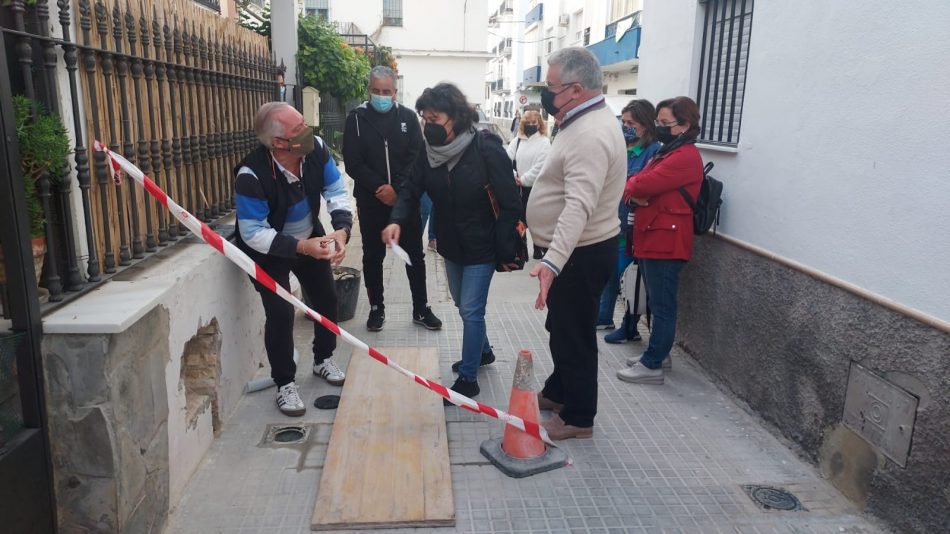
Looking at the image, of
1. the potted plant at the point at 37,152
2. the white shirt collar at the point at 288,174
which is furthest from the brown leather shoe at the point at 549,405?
the potted plant at the point at 37,152

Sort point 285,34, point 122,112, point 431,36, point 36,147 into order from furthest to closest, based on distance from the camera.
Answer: point 431,36, point 285,34, point 122,112, point 36,147

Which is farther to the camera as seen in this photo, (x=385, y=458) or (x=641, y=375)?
(x=641, y=375)

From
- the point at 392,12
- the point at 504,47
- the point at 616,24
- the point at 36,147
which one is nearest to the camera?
the point at 36,147

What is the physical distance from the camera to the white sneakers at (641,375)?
4816mm

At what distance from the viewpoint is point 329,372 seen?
463 cm

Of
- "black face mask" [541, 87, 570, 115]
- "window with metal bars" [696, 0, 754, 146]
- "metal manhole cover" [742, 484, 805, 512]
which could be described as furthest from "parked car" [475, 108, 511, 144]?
"metal manhole cover" [742, 484, 805, 512]

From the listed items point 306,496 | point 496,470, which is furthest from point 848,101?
point 306,496

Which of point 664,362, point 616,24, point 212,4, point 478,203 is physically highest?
point 616,24

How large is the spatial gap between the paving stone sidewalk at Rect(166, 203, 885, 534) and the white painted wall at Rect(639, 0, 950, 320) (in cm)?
109

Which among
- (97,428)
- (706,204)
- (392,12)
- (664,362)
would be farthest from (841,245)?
(392,12)

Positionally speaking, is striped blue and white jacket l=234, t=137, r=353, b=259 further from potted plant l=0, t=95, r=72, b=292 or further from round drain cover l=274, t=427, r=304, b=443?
potted plant l=0, t=95, r=72, b=292

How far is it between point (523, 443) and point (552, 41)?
111 feet

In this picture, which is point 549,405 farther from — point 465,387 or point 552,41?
point 552,41

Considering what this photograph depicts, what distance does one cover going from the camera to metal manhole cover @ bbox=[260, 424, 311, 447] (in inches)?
151
